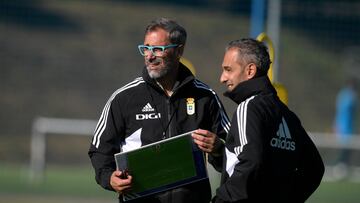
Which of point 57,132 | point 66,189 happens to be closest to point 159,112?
point 66,189

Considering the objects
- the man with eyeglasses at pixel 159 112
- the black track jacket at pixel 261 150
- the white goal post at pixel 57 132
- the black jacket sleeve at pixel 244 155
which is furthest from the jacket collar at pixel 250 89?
the white goal post at pixel 57 132

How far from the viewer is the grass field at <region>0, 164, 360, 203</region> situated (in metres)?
13.5

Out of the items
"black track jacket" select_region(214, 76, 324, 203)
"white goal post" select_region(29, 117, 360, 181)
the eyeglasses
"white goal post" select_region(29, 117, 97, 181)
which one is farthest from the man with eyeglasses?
"white goal post" select_region(29, 117, 97, 181)

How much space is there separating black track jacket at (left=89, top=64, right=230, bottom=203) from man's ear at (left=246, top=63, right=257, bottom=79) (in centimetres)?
74

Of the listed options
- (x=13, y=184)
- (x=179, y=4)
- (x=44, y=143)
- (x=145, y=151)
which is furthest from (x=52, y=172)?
(x=145, y=151)

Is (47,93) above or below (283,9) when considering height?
below

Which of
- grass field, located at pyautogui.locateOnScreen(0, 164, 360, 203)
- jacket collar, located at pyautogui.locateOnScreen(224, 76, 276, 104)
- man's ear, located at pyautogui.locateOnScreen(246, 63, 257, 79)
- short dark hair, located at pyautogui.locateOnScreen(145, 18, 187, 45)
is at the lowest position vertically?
grass field, located at pyautogui.locateOnScreen(0, 164, 360, 203)

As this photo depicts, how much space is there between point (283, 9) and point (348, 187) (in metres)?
3.64

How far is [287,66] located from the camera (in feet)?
65.5

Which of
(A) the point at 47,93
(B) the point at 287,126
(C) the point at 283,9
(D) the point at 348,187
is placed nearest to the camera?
(B) the point at 287,126

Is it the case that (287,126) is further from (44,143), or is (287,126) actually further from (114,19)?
(114,19)

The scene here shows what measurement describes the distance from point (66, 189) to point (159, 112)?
8.84 metres

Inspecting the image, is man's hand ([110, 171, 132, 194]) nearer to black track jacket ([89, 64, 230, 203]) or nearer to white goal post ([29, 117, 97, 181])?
black track jacket ([89, 64, 230, 203])

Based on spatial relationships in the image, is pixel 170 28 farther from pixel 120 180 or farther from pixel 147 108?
pixel 120 180
